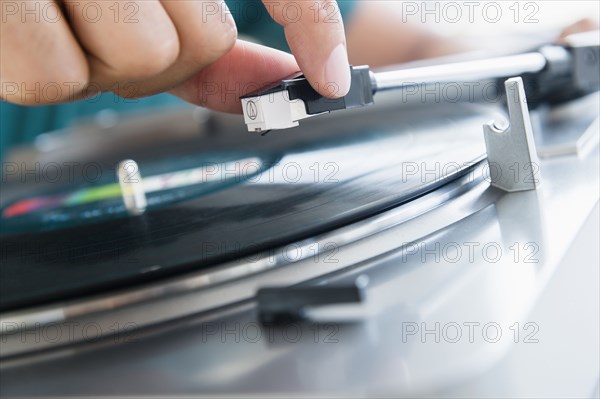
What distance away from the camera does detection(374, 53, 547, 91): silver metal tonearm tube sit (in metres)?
0.47

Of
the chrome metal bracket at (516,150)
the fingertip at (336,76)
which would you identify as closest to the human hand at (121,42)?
the fingertip at (336,76)

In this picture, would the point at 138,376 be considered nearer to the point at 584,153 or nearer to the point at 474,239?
the point at 474,239

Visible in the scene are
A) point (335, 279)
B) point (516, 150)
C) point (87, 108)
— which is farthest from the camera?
point (87, 108)

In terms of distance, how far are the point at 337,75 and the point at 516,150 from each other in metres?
0.13

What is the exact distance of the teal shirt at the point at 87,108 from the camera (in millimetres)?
1413

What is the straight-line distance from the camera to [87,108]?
1.58m

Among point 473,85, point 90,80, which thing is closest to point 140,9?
point 90,80

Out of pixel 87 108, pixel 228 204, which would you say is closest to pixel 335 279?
pixel 228 204

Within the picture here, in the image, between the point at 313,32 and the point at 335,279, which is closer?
the point at 335,279

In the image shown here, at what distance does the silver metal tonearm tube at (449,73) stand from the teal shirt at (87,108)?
0.96 m

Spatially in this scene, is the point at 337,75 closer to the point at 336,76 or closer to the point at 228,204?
the point at 336,76

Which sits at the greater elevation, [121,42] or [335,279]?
[121,42]

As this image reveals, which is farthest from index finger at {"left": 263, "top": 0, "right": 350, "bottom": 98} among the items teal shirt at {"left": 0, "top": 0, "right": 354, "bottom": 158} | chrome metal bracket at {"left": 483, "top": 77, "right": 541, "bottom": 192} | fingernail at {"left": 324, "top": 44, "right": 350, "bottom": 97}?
teal shirt at {"left": 0, "top": 0, "right": 354, "bottom": 158}

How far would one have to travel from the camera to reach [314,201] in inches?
15.0
